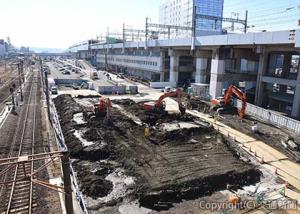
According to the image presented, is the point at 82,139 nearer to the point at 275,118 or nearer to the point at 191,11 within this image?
the point at 275,118

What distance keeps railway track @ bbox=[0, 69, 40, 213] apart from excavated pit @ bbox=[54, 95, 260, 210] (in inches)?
128

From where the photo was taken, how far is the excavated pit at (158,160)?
17281 millimetres

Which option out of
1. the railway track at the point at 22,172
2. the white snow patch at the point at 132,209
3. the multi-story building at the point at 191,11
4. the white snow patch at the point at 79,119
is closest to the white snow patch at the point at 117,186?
the white snow patch at the point at 132,209

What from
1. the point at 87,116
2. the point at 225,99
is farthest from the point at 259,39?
the point at 87,116

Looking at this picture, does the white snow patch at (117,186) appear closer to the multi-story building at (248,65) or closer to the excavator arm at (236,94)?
the excavator arm at (236,94)

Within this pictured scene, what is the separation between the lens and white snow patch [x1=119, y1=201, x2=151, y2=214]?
15336mm

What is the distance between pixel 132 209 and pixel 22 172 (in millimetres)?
9802

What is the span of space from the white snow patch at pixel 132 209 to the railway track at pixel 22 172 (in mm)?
5118

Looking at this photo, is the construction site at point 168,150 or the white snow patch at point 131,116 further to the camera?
the white snow patch at point 131,116

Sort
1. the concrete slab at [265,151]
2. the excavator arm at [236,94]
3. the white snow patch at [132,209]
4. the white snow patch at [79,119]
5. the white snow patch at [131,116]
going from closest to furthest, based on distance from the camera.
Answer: the white snow patch at [132,209] → the concrete slab at [265,151] → the white snow patch at [79,119] → the white snow patch at [131,116] → the excavator arm at [236,94]

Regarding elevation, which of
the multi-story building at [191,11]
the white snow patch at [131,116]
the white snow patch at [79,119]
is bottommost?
the white snow patch at [131,116]

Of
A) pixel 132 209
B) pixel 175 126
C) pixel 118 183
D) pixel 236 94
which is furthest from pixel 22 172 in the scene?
pixel 236 94

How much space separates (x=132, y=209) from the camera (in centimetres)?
1561

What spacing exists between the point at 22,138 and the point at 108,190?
49.5ft
